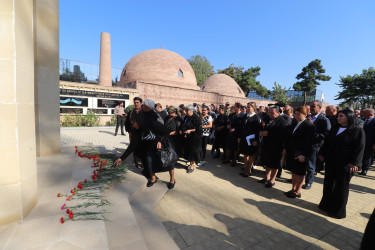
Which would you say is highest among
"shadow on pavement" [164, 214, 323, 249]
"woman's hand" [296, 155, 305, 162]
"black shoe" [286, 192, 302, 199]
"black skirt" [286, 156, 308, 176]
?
"woman's hand" [296, 155, 305, 162]

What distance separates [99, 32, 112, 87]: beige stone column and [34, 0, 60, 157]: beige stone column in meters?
18.2

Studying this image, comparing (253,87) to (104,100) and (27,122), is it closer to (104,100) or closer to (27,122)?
(104,100)

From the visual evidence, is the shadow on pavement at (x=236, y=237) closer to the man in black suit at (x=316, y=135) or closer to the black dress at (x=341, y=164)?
the black dress at (x=341, y=164)

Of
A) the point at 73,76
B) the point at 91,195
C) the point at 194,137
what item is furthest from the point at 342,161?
the point at 73,76

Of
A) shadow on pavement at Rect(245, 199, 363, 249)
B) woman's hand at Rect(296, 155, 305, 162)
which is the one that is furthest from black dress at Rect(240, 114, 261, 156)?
shadow on pavement at Rect(245, 199, 363, 249)

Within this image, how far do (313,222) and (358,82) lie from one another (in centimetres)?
3506

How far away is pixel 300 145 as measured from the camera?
363 cm

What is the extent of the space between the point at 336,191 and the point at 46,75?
706 centimetres

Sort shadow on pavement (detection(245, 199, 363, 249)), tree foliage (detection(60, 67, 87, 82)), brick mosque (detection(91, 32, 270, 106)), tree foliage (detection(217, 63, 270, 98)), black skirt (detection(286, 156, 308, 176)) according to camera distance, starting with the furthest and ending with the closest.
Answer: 1. tree foliage (detection(217, 63, 270, 98))
2. brick mosque (detection(91, 32, 270, 106))
3. tree foliage (detection(60, 67, 87, 82))
4. black skirt (detection(286, 156, 308, 176))
5. shadow on pavement (detection(245, 199, 363, 249))

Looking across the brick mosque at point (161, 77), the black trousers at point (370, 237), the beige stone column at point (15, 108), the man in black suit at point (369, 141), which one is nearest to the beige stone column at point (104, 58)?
the brick mosque at point (161, 77)

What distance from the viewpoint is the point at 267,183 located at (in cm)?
426

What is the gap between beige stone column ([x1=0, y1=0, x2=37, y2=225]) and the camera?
1959 millimetres

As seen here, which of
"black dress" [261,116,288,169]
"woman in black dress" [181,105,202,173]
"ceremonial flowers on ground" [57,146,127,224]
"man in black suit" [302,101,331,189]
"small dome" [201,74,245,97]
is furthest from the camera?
"small dome" [201,74,245,97]

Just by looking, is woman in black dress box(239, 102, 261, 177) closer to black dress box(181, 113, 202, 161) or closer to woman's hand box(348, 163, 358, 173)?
black dress box(181, 113, 202, 161)
